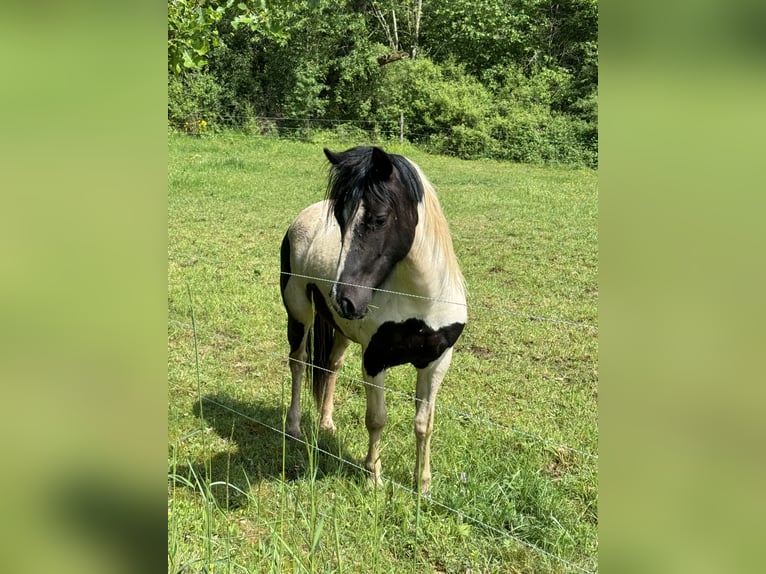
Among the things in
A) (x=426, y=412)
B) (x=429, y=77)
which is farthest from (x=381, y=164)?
(x=429, y=77)

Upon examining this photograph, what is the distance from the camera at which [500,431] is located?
3205 mm

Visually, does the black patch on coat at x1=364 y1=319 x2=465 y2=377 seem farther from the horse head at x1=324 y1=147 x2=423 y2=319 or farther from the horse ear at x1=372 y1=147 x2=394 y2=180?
the horse ear at x1=372 y1=147 x2=394 y2=180

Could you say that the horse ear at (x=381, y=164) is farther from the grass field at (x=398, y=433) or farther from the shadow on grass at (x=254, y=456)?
the shadow on grass at (x=254, y=456)

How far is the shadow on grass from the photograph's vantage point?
2.88 m

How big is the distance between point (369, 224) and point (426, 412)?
101 centimetres

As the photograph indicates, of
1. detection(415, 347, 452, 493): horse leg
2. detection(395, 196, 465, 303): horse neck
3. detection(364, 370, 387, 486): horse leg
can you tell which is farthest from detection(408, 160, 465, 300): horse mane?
detection(364, 370, 387, 486): horse leg

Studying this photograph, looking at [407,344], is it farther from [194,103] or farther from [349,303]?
[194,103]

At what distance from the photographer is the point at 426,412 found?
2781 millimetres

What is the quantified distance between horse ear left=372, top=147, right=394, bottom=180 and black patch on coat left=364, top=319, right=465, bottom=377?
68cm

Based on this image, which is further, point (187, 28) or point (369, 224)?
point (187, 28)

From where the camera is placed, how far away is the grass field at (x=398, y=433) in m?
2.26
